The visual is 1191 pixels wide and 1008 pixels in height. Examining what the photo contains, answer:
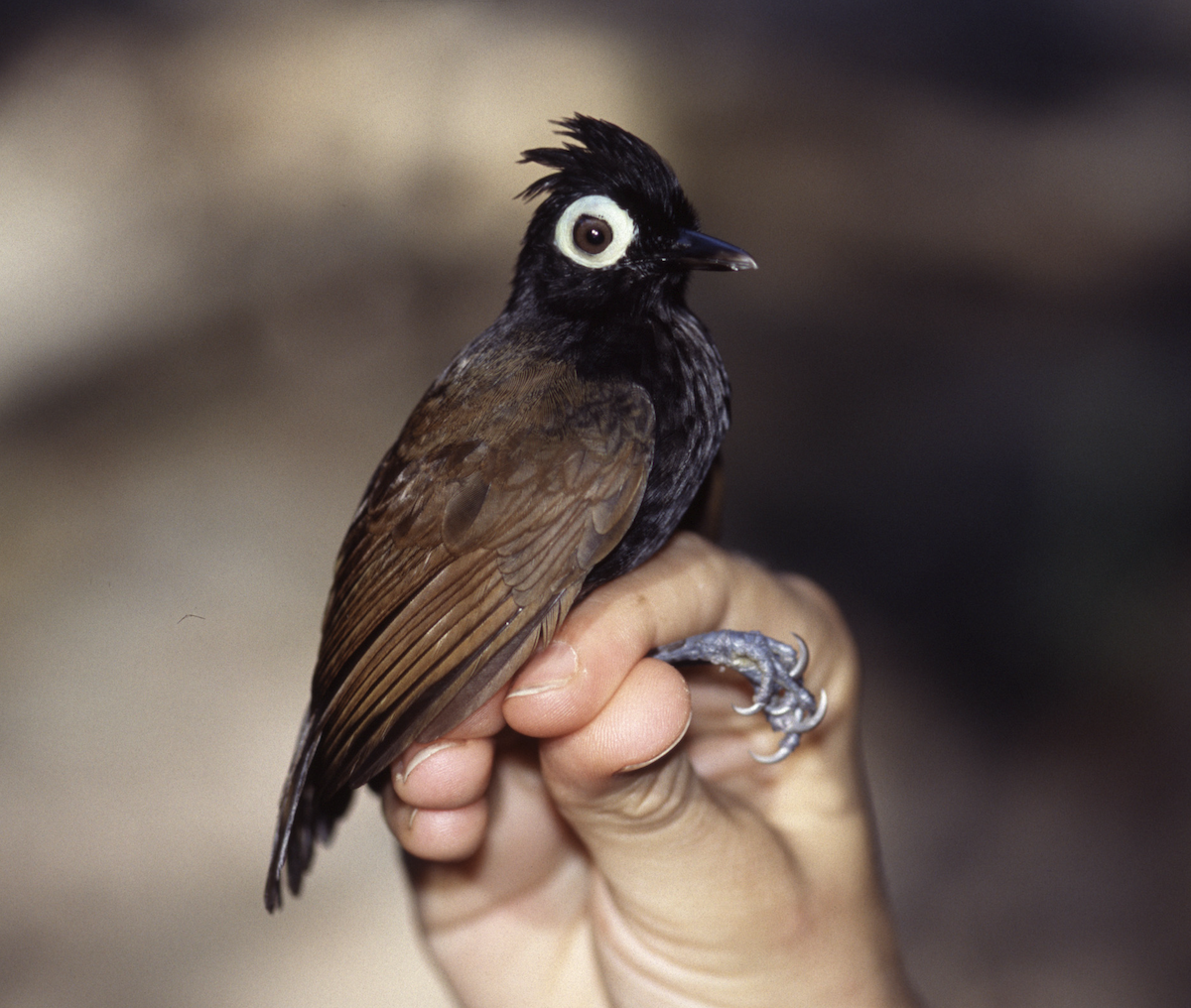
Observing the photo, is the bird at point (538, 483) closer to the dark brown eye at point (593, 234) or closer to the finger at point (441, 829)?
the dark brown eye at point (593, 234)

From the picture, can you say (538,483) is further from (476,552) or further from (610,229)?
(610,229)

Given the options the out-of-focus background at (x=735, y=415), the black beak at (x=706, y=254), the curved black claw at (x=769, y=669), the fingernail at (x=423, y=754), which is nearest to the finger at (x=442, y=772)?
the fingernail at (x=423, y=754)

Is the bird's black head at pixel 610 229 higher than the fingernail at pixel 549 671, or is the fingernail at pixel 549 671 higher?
the bird's black head at pixel 610 229

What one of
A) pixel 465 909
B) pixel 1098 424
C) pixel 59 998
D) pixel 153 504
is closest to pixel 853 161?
pixel 1098 424

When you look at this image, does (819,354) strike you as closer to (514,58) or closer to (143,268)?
(514,58)

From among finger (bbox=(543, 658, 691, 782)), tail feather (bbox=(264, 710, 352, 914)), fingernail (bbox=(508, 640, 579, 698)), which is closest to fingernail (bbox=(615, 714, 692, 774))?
finger (bbox=(543, 658, 691, 782))

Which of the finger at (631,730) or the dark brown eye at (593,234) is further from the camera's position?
the dark brown eye at (593,234)

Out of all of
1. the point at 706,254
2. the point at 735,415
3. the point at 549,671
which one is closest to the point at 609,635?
the point at 549,671
